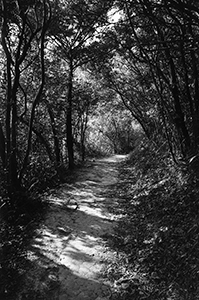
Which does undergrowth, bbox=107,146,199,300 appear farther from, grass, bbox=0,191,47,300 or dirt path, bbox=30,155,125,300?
grass, bbox=0,191,47,300

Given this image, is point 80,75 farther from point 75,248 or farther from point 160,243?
point 160,243

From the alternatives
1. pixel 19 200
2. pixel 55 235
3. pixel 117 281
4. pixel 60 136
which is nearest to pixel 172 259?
pixel 117 281

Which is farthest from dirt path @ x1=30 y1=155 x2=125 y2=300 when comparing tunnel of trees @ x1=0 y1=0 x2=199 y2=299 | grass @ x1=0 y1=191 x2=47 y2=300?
tunnel of trees @ x1=0 y1=0 x2=199 y2=299

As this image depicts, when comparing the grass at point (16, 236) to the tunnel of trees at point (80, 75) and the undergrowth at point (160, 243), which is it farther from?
the undergrowth at point (160, 243)

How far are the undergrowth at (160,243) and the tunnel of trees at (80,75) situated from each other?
800 mm

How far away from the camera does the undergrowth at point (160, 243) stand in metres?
3.32

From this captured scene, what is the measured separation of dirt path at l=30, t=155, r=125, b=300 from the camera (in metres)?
3.84

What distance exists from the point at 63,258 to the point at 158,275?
5.90 feet

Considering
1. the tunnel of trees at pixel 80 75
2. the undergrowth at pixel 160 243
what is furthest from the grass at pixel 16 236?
the undergrowth at pixel 160 243

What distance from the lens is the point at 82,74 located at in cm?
1789

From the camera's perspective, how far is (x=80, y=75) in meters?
17.8

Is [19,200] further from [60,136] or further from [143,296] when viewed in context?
[60,136]

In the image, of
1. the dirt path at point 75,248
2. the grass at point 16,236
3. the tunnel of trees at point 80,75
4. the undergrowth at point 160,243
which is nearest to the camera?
the undergrowth at point 160,243

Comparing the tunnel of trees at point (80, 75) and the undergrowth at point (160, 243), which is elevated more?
the tunnel of trees at point (80, 75)
